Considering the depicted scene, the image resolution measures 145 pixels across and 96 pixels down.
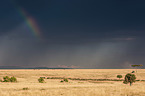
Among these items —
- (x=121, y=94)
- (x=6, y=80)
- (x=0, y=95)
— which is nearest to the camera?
(x=0, y=95)

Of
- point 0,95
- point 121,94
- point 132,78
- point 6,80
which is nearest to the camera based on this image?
point 0,95

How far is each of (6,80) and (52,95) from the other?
1407 inches

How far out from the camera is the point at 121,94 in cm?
2392

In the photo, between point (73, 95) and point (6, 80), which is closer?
point (73, 95)

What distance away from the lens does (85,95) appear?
74.8 feet

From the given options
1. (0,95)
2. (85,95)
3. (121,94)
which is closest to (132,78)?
(121,94)

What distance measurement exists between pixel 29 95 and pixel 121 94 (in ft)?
38.2

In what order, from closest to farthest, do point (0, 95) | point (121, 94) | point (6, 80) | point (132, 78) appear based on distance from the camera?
point (0, 95) → point (121, 94) → point (132, 78) → point (6, 80)

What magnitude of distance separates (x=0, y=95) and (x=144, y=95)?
17542mm

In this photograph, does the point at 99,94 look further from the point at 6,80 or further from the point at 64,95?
the point at 6,80

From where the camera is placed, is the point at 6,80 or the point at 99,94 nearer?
the point at 99,94

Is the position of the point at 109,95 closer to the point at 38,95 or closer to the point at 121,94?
the point at 121,94

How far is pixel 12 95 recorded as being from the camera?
22562mm

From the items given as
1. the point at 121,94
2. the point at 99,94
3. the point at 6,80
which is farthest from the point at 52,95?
the point at 6,80
